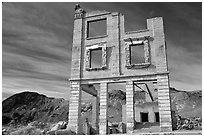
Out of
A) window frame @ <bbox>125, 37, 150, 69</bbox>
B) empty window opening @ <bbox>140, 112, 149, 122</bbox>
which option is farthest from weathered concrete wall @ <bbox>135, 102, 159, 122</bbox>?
window frame @ <bbox>125, 37, 150, 69</bbox>

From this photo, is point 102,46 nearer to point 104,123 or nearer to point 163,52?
point 163,52

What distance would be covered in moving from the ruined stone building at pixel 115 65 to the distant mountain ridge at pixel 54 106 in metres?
34.2

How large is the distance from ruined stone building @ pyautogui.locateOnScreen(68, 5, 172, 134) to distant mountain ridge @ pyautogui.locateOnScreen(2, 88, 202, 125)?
3424 cm

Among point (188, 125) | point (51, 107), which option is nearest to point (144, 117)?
point (188, 125)

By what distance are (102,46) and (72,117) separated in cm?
701

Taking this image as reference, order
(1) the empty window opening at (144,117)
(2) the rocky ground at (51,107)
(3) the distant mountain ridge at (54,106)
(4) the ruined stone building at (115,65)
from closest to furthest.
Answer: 1. (4) the ruined stone building at (115,65)
2. (1) the empty window opening at (144,117)
3. (2) the rocky ground at (51,107)
4. (3) the distant mountain ridge at (54,106)

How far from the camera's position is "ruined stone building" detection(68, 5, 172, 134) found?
642 inches

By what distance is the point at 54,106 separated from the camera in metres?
68.1

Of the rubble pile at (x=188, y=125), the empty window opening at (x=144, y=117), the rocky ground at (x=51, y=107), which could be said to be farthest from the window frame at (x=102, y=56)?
the rocky ground at (x=51, y=107)

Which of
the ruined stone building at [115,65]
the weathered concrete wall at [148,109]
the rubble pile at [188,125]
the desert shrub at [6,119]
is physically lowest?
the desert shrub at [6,119]

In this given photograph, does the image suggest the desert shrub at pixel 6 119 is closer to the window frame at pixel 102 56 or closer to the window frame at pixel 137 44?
the window frame at pixel 102 56

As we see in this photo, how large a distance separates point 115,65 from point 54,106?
5439 centimetres

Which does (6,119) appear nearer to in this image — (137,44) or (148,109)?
(148,109)

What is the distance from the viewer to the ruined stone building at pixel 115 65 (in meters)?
16.3
